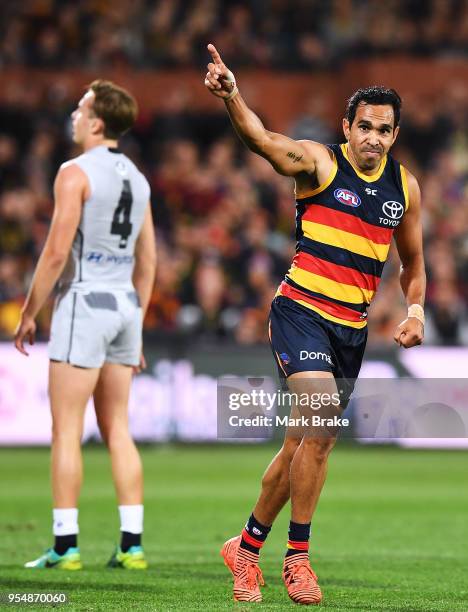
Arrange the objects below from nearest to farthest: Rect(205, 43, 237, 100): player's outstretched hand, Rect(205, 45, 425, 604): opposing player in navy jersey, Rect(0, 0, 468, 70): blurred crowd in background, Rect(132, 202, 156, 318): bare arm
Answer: Rect(205, 43, 237, 100): player's outstretched hand → Rect(205, 45, 425, 604): opposing player in navy jersey → Rect(132, 202, 156, 318): bare arm → Rect(0, 0, 468, 70): blurred crowd in background

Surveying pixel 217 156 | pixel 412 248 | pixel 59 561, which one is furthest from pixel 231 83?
pixel 217 156

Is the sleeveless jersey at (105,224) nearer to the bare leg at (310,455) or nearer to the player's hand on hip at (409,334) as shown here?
the bare leg at (310,455)

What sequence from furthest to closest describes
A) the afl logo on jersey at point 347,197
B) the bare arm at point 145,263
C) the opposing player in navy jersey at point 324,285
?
the bare arm at point 145,263, the afl logo on jersey at point 347,197, the opposing player in navy jersey at point 324,285

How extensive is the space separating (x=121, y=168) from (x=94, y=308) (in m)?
0.81

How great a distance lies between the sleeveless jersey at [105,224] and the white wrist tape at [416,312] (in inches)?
70.8

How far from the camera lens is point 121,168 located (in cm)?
755

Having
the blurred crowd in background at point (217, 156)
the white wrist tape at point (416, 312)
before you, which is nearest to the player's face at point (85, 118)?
the white wrist tape at point (416, 312)

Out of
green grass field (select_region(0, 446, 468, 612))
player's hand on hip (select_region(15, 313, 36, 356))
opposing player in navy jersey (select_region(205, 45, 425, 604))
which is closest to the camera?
opposing player in navy jersey (select_region(205, 45, 425, 604))

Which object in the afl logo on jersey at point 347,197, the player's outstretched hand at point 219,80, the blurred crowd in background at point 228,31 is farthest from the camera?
the blurred crowd in background at point 228,31

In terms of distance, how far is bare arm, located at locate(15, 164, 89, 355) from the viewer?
23.7 ft

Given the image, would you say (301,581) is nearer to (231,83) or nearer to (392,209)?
(392,209)

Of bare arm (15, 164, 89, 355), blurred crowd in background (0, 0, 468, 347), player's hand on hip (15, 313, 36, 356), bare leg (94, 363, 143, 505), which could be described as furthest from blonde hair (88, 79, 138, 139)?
blurred crowd in background (0, 0, 468, 347)

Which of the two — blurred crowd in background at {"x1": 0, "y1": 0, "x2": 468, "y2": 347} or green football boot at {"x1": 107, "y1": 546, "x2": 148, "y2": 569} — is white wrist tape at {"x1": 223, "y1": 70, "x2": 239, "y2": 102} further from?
blurred crowd in background at {"x1": 0, "y1": 0, "x2": 468, "y2": 347}

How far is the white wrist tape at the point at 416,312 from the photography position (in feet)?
21.0
